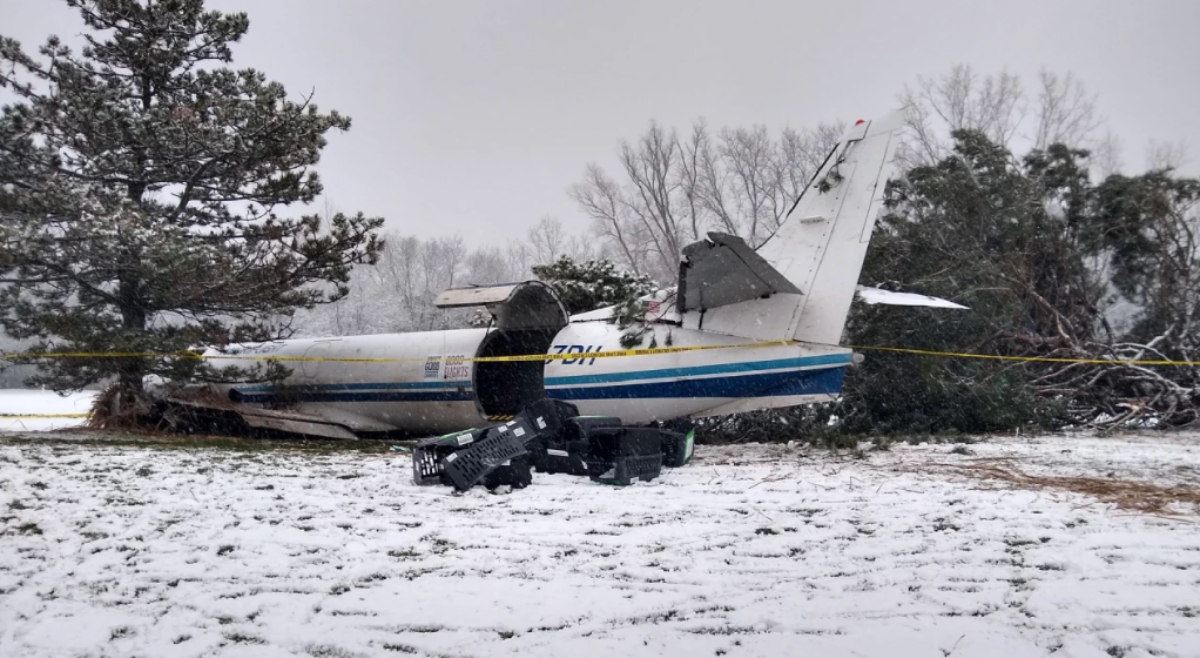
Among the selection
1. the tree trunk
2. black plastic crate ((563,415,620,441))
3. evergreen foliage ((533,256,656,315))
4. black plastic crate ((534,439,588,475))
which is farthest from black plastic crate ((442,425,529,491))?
the tree trunk

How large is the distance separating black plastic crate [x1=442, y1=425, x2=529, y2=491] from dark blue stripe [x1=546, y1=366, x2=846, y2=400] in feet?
9.82

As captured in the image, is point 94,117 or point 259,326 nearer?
point 94,117

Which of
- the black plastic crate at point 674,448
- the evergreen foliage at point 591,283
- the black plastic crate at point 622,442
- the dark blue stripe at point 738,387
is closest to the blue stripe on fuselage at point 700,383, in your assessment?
the dark blue stripe at point 738,387

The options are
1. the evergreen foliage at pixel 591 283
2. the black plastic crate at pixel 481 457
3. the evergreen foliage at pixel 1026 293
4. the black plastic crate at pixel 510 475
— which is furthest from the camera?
the evergreen foliage at pixel 591 283

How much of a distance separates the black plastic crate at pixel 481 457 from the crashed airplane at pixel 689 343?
9.37 ft

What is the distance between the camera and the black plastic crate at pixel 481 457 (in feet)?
17.6

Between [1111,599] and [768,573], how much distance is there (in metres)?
1.36

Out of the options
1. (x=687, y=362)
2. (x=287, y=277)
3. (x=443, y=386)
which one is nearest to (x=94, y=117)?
(x=287, y=277)

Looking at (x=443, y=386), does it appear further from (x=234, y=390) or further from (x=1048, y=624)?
(x=1048, y=624)

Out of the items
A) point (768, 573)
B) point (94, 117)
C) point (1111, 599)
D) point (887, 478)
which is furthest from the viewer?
point (94, 117)

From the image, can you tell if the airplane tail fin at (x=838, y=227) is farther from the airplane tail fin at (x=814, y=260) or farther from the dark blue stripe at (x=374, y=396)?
the dark blue stripe at (x=374, y=396)

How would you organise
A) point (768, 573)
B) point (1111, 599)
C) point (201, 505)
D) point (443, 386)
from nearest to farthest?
1. point (1111, 599)
2. point (768, 573)
3. point (201, 505)
4. point (443, 386)

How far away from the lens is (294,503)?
475cm

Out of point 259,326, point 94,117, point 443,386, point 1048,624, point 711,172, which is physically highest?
point 711,172
